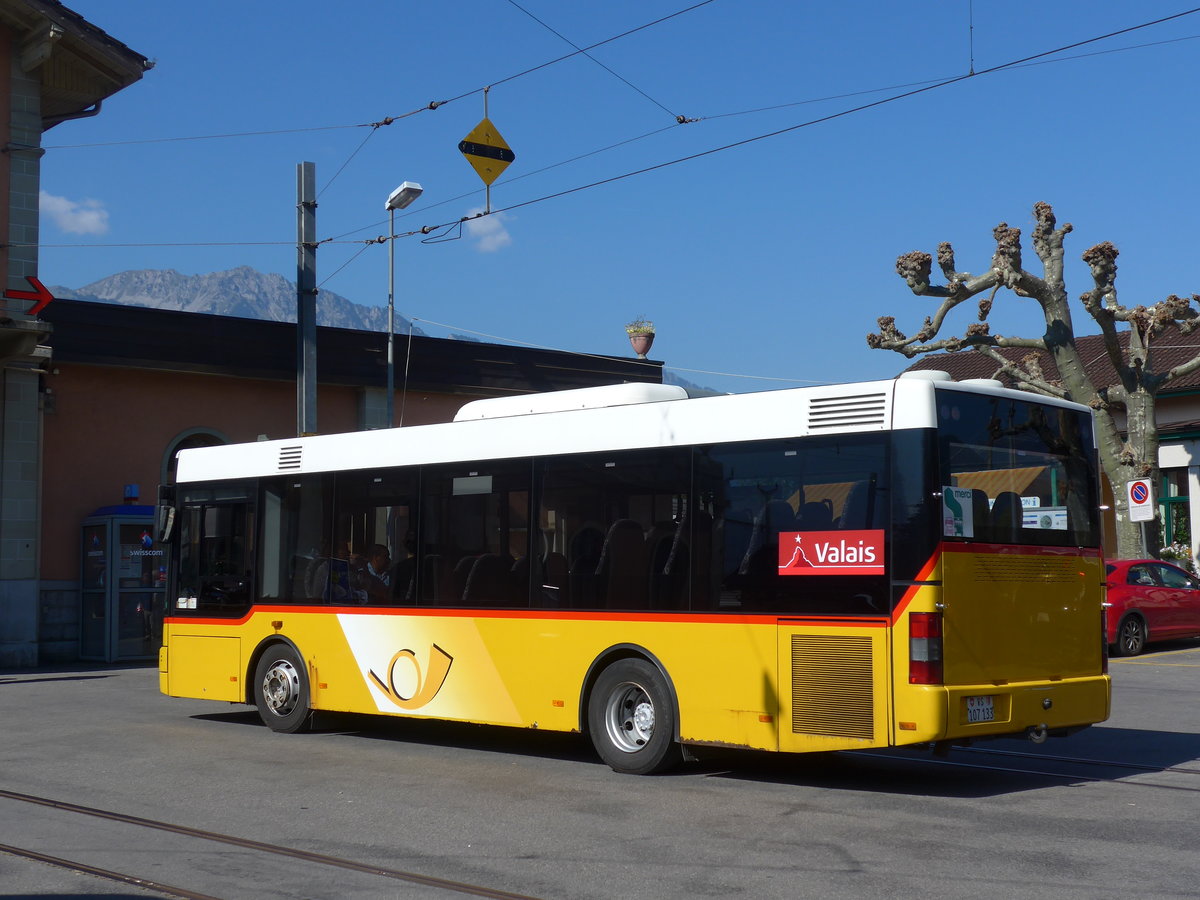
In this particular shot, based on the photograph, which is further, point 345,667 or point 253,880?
point 345,667

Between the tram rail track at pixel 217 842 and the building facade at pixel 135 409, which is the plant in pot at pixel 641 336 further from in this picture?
the tram rail track at pixel 217 842

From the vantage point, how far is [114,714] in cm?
1562

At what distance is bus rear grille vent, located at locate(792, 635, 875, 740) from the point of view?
30.3 feet

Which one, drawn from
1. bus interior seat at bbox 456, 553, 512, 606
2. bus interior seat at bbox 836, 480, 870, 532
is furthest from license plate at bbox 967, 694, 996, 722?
bus interior seat at bbox 456, 553, 512, 606

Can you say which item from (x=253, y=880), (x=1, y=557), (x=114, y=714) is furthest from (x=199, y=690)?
(x=1, y=557)

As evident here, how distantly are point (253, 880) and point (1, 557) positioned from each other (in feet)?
61.8

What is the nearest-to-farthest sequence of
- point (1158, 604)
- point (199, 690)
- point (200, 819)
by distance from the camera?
point (200, 819), point (199, 690), point (1158, 604)

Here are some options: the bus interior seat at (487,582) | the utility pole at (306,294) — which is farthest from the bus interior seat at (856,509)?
the utility pole at (306,294)

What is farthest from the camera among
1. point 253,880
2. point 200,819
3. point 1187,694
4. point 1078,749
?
point 1187,694

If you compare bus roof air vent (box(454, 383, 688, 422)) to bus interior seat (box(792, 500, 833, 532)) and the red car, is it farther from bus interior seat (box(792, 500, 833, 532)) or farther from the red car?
the red car

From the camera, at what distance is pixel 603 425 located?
11305 millimetres

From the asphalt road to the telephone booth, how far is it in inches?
430

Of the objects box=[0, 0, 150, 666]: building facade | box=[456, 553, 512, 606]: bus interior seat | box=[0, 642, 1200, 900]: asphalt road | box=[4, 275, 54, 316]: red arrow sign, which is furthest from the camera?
box=[0, 0, 150, 666]: building facade

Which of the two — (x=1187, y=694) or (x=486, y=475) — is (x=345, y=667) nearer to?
(x=486, y=475)
